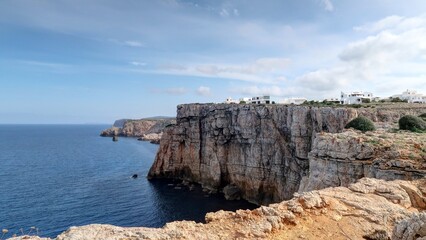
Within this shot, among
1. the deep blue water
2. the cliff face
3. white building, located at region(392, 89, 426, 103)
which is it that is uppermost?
white building, located at region(392, 89, 426, 103)

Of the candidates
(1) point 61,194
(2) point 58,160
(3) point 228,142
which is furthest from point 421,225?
(2) point 58,160

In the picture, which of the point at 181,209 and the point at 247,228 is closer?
the point at 247,228

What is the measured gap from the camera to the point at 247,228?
12.3 meters

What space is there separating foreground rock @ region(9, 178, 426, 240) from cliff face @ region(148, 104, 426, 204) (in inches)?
1289

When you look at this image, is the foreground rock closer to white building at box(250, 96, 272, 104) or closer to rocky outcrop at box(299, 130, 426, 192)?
rocky outcrop at box(299, 130, 426, 192)

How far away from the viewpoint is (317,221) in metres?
13.8

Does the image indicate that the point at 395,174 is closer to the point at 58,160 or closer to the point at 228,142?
the point at 228,142

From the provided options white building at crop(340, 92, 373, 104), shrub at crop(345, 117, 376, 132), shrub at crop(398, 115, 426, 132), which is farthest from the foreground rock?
white building at crop(340, 92, 373, 104)

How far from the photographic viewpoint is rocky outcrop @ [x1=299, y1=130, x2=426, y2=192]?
23.1 m

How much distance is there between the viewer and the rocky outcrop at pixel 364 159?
23.1 metres

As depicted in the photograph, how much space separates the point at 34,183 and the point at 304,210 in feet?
252

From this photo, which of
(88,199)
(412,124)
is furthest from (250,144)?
(88,199)

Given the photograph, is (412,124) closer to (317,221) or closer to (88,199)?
(317,221)

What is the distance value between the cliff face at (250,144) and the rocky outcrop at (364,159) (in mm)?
19311
